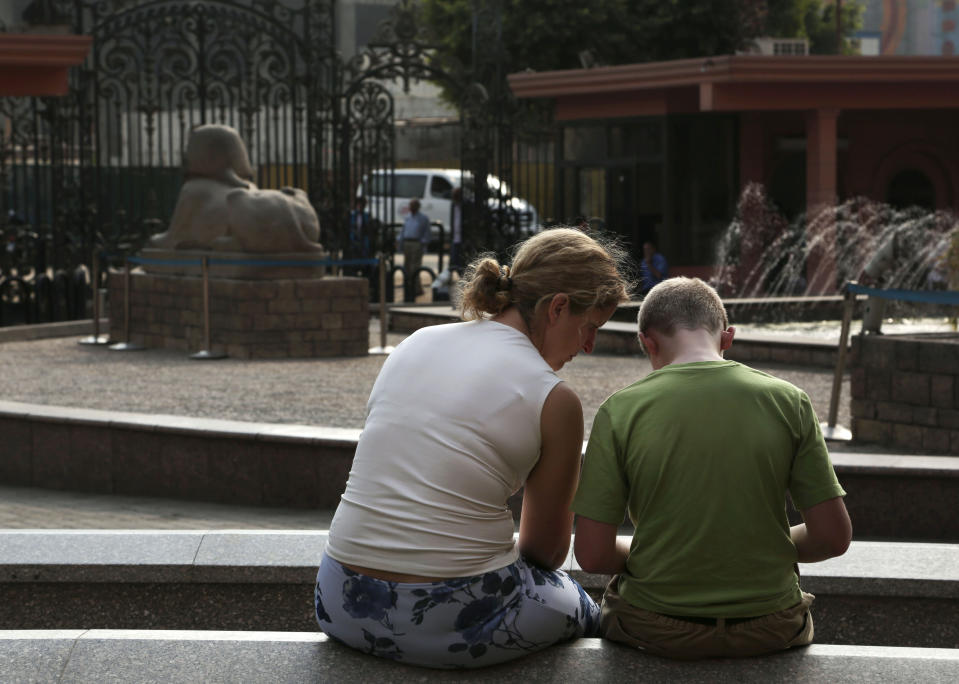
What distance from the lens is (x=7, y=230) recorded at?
1684 centimetres

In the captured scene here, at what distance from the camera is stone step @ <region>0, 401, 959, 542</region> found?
22.1 feet

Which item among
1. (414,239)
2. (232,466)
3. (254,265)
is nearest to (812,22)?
(414,239)

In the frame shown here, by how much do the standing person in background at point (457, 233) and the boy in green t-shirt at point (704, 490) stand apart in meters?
15.6

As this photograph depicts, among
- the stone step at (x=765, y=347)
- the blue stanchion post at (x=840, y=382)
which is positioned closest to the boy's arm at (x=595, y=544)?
the blue stanchion post at (x=840, y=382)

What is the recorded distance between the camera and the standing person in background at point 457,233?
19.6 m

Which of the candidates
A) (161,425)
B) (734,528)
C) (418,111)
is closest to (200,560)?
(734,528)

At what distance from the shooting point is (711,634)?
11.5 feet

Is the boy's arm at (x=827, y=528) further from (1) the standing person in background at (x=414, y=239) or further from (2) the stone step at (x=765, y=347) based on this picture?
(1) the standing person in background at (x=414, y=239)

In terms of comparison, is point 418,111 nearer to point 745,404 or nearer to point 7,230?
point 7,230

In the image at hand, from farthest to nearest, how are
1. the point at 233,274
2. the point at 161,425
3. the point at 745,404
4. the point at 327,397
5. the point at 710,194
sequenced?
the point at 710,194 < the point at 233,274 < the point at 327,397 < the point at 161,425 < the point at 745,404

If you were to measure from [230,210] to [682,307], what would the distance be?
32.7ft

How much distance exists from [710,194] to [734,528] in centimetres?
1813

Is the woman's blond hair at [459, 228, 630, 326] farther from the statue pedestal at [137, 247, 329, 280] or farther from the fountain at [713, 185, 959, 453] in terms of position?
the fountain at [713, 185, 959, 453]

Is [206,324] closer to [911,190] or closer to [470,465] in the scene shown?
[470,465]
